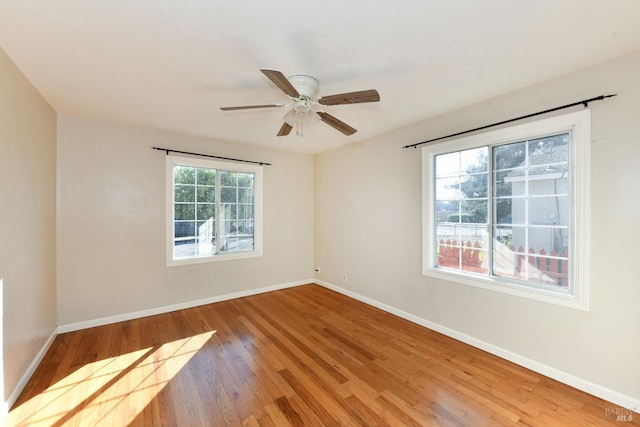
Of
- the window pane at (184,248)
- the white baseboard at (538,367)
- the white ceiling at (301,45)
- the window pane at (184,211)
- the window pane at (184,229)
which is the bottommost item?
the white baseboard at (538,367)

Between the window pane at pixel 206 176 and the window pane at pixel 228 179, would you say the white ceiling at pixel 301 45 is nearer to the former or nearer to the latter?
the window pane at pixel 206 176

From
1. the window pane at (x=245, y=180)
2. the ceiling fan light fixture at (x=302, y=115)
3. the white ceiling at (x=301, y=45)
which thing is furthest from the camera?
the window pane at (x=245, y=180)

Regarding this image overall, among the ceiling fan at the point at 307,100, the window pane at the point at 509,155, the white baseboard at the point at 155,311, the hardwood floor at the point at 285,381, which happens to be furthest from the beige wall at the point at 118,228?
the window pane at the point at 509,155

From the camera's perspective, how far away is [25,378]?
2.14 metres

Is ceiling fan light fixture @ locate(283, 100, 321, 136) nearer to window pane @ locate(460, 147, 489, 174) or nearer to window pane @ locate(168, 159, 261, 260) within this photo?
window pane @ locate(460, 147, 489, 174)

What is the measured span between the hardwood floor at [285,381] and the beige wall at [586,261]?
24 cm

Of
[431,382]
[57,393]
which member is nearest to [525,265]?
[431,382]

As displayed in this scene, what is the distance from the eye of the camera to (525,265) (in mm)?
2523

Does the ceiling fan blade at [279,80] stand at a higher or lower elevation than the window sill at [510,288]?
higher

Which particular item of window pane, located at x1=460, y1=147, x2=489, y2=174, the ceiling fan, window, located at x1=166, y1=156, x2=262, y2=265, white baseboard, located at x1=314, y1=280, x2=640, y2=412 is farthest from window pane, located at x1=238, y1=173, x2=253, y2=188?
window pane, located at x1=460, y1=147, x2=489, y2=174

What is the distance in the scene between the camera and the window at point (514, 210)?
218 centimetres

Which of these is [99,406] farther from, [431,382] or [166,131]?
[166,131]

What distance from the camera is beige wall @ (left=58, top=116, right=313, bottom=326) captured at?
3.12 meters

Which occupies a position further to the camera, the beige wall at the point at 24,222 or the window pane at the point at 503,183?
the window pane at the point at 503,183
